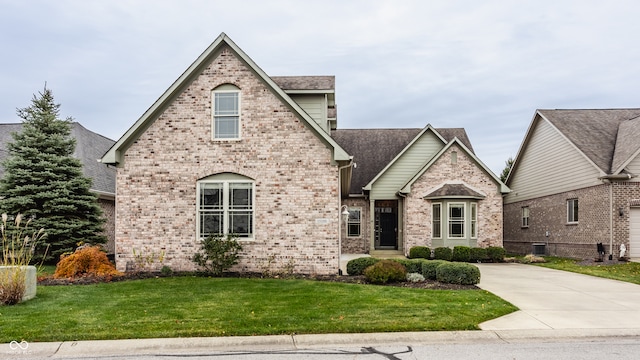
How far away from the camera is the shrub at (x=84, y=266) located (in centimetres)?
1431

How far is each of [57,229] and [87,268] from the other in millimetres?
5206

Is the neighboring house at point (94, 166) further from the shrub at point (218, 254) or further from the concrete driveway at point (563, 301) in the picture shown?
the concrete driveway at point (563, 301)

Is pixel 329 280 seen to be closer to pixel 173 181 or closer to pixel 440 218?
pixel 173 181

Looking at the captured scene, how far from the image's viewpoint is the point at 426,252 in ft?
75.4

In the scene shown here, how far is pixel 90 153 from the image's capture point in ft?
81.9

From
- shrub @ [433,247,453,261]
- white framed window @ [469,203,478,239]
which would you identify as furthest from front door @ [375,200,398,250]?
white framed window @ [469,203,478,239]

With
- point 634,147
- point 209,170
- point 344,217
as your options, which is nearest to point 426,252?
point 344,217

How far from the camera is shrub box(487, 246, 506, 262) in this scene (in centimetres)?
2242

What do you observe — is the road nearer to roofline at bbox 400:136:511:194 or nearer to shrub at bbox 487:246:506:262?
shrub at bbox 487:246:506:262

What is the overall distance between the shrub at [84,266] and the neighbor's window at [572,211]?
65.0 ft

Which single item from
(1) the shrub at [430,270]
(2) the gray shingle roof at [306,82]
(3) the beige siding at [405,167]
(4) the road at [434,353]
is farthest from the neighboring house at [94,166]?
(4) the road at [434,353]

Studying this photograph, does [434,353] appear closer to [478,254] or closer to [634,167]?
[478,254]

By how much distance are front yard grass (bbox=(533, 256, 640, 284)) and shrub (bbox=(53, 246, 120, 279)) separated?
15024 millimetres

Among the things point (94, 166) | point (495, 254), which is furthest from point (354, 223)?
point (94, 166)
